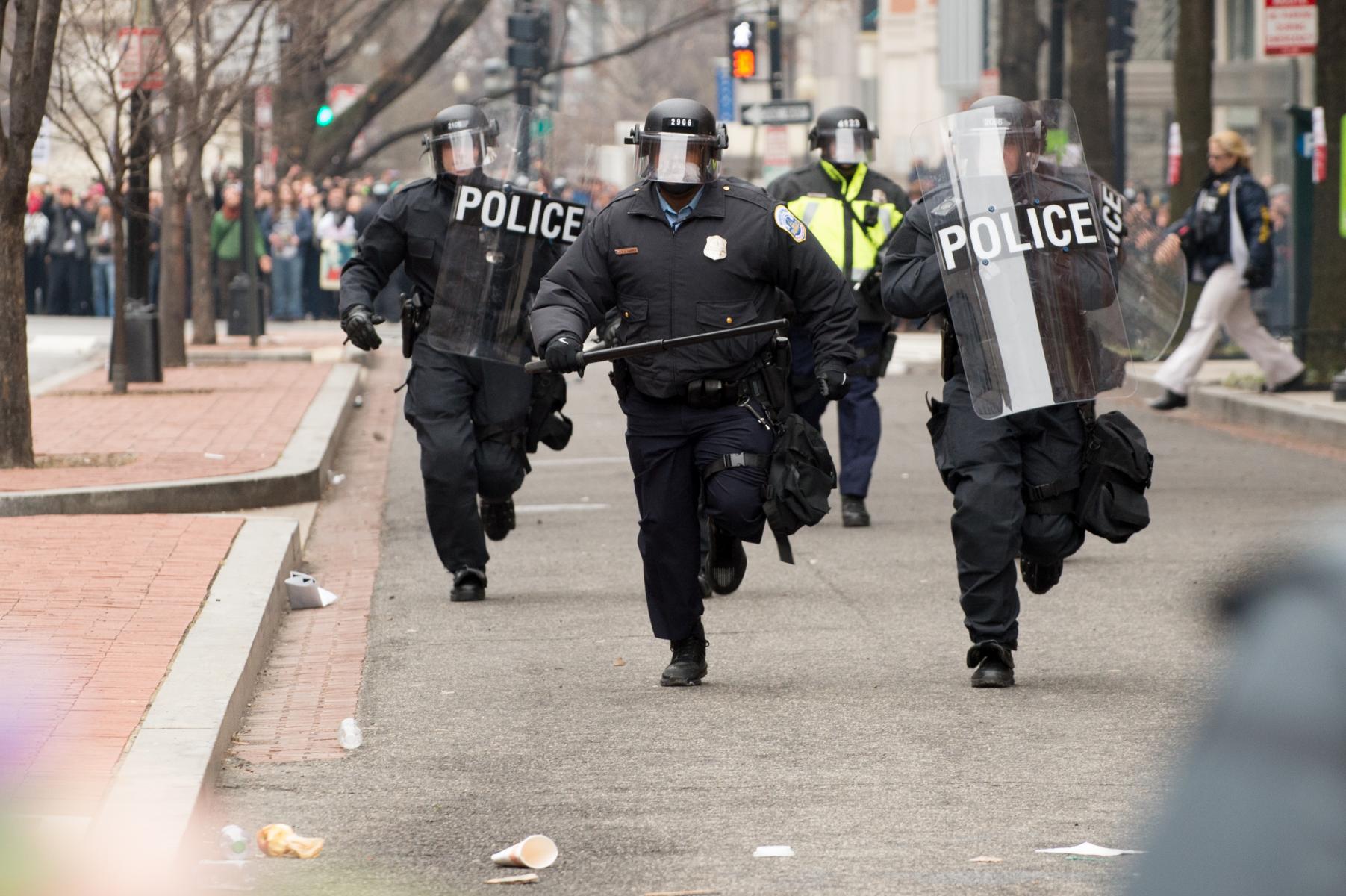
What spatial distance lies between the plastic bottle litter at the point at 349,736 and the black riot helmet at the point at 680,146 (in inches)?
73.3

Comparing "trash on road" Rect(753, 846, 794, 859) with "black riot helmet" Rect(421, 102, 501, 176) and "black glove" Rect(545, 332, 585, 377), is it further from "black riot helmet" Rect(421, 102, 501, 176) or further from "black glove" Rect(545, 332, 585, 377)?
"black riot helmet" Rect(421, 102, 501, 176)

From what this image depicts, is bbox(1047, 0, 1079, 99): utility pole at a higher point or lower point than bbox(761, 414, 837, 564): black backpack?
higher

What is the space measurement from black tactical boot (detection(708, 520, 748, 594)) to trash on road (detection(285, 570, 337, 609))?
221 centimetres

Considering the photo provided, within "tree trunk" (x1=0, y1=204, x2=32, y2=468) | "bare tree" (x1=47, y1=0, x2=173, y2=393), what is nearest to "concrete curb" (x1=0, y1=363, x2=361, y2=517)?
"tree trunk" (x1=0, y1=204, x2=32, y2=468)

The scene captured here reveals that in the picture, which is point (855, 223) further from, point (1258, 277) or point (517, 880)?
point (517, 880)

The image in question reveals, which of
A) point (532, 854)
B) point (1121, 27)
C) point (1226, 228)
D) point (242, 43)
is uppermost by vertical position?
point (1121, 27)

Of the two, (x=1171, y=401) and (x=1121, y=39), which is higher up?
(x=1121, y=39)

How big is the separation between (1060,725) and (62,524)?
5057mm

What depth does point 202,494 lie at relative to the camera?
36.5ft

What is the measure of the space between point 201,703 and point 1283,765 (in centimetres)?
456

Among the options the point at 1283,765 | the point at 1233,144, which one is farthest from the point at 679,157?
the point at 1233,144

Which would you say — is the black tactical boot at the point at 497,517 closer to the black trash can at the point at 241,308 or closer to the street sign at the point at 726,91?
the black trash can at the point at 241,308

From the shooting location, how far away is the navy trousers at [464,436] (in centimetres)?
875

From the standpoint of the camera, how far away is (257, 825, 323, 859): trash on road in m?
5.00
